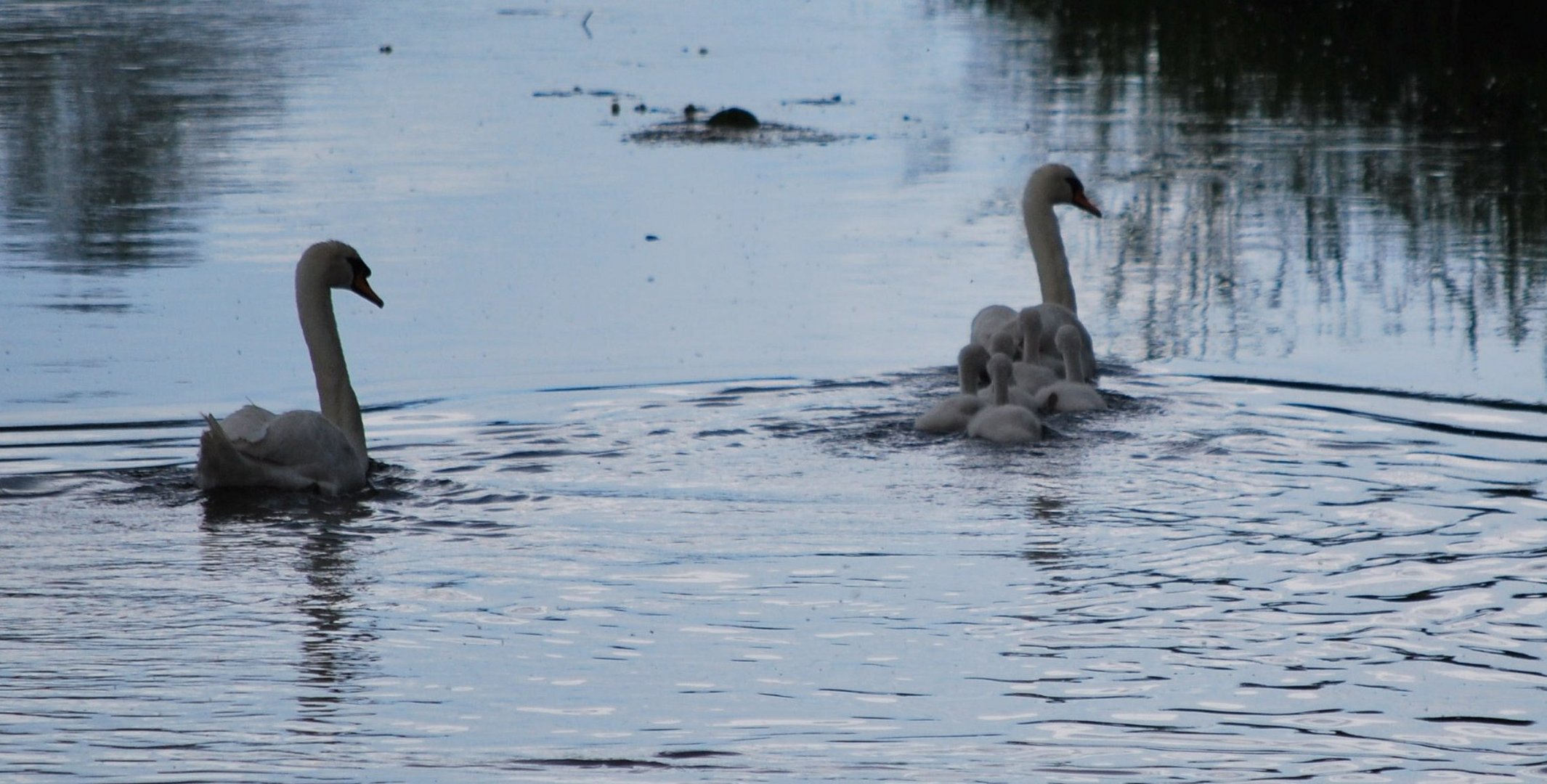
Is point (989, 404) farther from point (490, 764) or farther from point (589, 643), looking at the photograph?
point (490, 764)

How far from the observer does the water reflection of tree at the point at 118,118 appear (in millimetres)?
15578

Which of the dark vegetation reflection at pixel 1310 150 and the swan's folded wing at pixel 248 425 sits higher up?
the dark vegetation reflection at pixel 1310 150

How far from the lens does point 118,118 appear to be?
21.5 meters

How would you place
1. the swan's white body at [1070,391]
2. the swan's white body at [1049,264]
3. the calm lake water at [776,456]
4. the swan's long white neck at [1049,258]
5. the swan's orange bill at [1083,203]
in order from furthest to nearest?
1. the swan's orange bill at [1083,203]
2. the swan's long white neck at [1049,258]
3. the swan's white body at [1049,264]
4. the swan's white body at [1070,391]
5. the calm lake water at [776,456]

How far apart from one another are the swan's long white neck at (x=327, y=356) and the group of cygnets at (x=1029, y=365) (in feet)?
8.37

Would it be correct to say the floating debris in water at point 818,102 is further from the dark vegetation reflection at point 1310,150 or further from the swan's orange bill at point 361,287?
the swan's orange bill at point 361,287

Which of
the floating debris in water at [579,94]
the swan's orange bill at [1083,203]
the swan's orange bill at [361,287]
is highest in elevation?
the floating debris in water at [579,94]

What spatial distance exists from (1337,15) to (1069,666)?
24.4 metres

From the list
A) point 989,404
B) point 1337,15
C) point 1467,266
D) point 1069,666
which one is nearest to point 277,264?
point 989,404

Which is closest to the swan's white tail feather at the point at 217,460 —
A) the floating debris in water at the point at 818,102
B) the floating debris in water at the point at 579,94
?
the floating debris in water at the point at 818,102

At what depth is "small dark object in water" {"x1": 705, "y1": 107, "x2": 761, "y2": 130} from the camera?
2072 centimetres

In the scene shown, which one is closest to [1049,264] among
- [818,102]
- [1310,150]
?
[1310,150]

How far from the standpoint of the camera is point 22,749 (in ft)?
18.6

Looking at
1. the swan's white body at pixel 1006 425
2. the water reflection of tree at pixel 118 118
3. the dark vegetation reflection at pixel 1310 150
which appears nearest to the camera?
the swan's white body at pixel 1006 425
